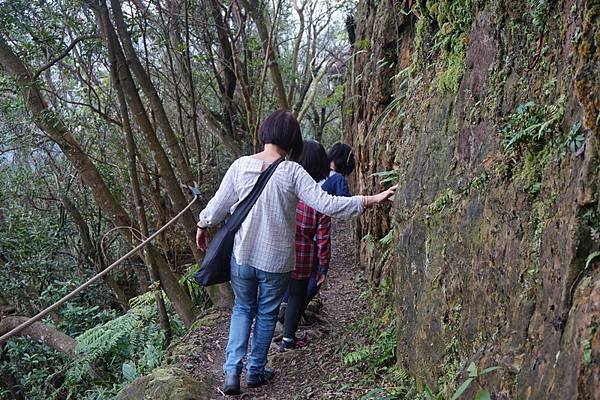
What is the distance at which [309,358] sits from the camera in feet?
16.3

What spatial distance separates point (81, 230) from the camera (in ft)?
40.3

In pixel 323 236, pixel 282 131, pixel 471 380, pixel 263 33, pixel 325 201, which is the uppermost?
pixel 263 33

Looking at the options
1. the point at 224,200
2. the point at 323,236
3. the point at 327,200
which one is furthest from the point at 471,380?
the point at 323,236

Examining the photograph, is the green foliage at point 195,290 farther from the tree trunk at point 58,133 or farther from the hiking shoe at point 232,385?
the hiking shoe at point 232,385

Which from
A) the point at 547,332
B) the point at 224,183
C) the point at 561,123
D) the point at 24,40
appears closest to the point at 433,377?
the point at 547,332

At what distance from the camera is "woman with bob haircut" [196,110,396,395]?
397 cm

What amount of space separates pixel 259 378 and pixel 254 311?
1.95ft

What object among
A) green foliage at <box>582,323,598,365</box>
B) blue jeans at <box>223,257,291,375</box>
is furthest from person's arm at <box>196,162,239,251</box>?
green foliage at <box>582,323,598,365</box>

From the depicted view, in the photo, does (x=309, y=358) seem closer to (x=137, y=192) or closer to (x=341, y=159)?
(x=341, y=159)

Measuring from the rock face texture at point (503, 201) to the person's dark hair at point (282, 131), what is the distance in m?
0.94

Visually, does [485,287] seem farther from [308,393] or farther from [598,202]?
[308,393]

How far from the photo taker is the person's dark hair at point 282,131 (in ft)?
13.3

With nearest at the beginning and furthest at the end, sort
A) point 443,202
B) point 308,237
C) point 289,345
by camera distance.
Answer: point 443,202
point 308,237
point 289,345

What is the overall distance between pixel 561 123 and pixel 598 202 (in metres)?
0.50
